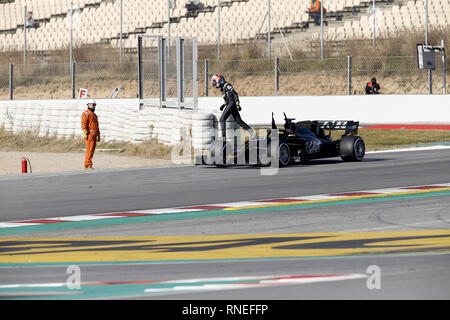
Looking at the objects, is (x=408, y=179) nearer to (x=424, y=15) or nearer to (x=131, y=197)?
(x=131, y=197)

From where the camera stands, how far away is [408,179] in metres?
14.4

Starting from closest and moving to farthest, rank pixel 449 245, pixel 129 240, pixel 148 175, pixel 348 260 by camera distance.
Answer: pixel 348 260
pixel 449 245
pixel 129 240
pixel 148 175

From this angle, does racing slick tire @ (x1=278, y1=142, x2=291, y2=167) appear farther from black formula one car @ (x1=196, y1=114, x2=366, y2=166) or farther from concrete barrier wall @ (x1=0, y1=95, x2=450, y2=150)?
concrete barrier wall @ (x1=0, y1=95, x2=450, y2=150)

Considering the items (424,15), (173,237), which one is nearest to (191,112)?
(173,237)

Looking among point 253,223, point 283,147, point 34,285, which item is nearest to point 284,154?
point 283,147

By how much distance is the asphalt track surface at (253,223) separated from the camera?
6.49 metres

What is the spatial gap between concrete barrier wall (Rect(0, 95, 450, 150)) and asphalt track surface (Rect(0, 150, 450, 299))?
7.63 feet

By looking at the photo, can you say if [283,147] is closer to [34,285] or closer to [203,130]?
[203,130]

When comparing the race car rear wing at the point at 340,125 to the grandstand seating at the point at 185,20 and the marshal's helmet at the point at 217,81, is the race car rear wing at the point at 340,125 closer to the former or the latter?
the marshal's helmet at the point at 217,81

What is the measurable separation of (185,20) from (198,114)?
2146 centimetres

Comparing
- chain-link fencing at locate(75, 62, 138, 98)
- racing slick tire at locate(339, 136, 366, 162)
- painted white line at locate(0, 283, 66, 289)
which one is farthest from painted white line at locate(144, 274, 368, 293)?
chain-link fencing at locate(75, 62, 138, 98)

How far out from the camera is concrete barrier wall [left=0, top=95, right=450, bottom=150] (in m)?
19.4

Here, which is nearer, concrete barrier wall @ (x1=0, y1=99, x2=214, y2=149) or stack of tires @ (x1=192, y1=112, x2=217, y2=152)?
stack of tires @ (x1=192, y1=112, x2=217, y2=152)

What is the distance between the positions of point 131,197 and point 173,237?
3.79m
